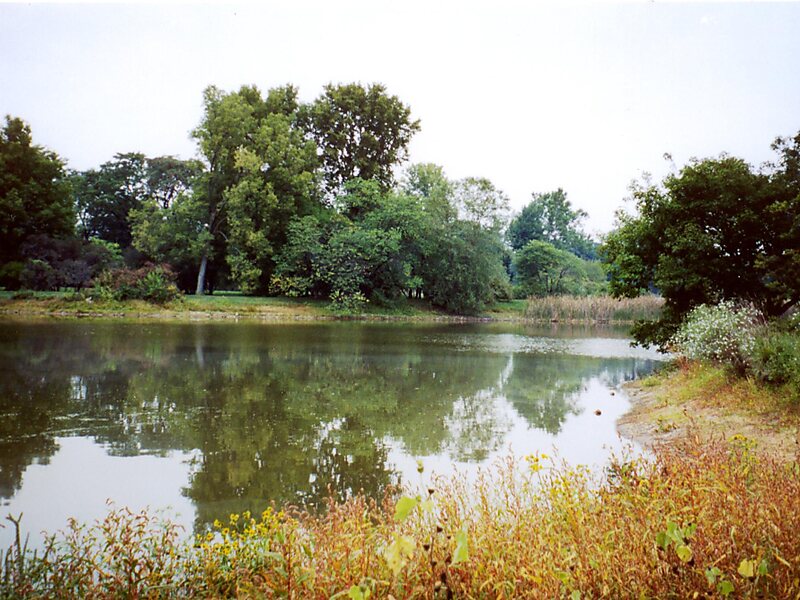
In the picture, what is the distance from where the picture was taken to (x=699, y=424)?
32.4ft

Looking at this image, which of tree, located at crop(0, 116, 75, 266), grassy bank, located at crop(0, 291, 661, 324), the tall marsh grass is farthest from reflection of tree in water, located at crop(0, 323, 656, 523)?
the tall marsh grass

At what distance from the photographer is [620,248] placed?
18672mm

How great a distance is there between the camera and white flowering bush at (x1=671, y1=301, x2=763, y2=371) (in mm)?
11555

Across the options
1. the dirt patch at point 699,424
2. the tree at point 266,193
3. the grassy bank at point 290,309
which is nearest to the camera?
the dirt patch at point 699,424

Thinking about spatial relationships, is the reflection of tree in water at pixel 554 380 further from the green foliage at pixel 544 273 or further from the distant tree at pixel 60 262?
the green foliage at pixel 544 273

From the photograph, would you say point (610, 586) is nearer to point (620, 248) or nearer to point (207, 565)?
point (207, 565)

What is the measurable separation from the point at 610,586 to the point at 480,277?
158ft

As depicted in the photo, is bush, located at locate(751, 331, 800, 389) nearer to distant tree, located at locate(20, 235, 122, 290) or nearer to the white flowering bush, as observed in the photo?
the white flowering bush

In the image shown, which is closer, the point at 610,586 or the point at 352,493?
the point at 610,586

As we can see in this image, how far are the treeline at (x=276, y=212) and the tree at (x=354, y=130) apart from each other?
0.40ft

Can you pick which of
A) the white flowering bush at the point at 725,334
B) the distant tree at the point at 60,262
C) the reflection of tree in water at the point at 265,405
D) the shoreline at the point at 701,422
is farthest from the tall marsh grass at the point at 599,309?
the shoreline at the point at 701,422

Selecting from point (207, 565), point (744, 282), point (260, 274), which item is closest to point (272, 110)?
point (260, 274)

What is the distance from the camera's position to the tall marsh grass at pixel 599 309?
47281 mm

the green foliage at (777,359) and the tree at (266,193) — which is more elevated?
the tree at (266,193)
